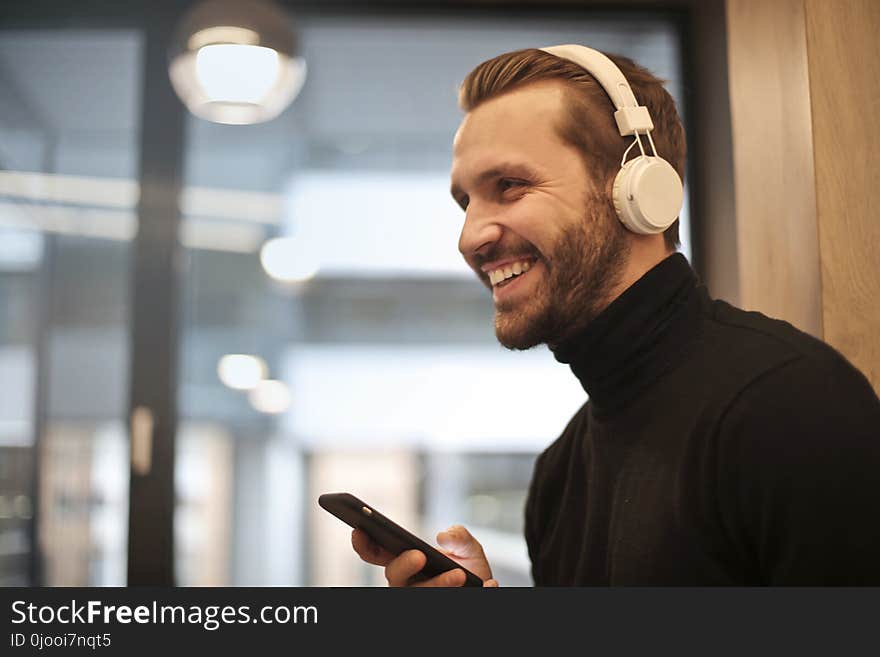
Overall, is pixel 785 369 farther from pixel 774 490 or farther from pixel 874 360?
pixel 874 360

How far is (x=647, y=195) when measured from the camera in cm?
83

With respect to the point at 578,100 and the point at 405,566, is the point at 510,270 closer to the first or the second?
the point at 578,100

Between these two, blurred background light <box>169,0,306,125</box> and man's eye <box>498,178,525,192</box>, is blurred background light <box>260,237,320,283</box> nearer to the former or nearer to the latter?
blurred background light <box>169,0,306,125</box>

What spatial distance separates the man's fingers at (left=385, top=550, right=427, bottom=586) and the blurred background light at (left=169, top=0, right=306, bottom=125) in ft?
3.37

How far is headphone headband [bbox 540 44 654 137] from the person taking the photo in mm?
868

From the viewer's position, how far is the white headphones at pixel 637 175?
2.75 ft

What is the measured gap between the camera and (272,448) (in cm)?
200

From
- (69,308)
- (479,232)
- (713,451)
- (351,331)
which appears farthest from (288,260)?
(713,451)

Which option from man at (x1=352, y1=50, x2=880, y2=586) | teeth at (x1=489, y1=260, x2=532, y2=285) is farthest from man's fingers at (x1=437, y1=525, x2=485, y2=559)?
teeth at (x1=489, y1=260, x2=532, y2=285)

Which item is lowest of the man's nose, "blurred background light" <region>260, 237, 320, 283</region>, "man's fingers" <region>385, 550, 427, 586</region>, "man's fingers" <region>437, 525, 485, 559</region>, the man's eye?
"man's fingers" <region>385, 550, 427, 586</region>

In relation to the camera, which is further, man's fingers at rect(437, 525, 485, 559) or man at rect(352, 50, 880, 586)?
man's fingers at rect(437, 525, 485, 559)

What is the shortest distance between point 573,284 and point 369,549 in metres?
0.29

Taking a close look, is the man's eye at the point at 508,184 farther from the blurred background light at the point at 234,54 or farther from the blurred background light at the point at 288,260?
the blurred background light at the point at 288,260

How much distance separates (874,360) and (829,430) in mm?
270
